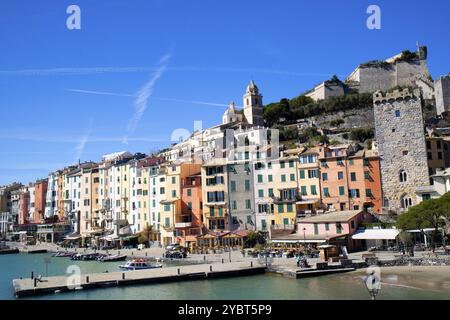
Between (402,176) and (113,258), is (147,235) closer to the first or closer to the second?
(113,258)

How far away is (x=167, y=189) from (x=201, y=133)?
27.6 metres

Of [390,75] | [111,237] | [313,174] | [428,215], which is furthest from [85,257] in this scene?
[390,75]

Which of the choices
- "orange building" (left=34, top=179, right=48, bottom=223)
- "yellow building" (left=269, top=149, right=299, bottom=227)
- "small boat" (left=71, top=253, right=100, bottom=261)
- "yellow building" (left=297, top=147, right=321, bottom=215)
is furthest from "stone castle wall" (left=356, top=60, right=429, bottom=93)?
"orange building" (left=34, top=179, right=48, bottom=223)

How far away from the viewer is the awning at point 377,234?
124 ft

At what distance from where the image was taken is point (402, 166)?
44.2 meters

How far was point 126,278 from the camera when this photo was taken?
3038cm

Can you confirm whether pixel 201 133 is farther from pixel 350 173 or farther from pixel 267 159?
pixel 350 173

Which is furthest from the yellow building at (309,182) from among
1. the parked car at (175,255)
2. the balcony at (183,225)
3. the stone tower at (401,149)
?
the balcony at (183,225)

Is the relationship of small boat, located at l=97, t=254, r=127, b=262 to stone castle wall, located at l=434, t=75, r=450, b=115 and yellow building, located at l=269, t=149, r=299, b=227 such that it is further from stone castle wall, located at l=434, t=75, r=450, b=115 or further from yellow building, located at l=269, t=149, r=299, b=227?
stone castle wall, located at l=434, t=75, r=450, b=115

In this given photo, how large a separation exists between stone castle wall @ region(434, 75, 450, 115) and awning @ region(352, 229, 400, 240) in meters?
43.4

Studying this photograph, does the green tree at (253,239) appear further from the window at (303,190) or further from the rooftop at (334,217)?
the window at (303,190)

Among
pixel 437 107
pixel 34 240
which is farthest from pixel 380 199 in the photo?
pixel 34 240

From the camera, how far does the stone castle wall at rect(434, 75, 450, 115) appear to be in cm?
7450

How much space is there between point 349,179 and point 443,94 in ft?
131
